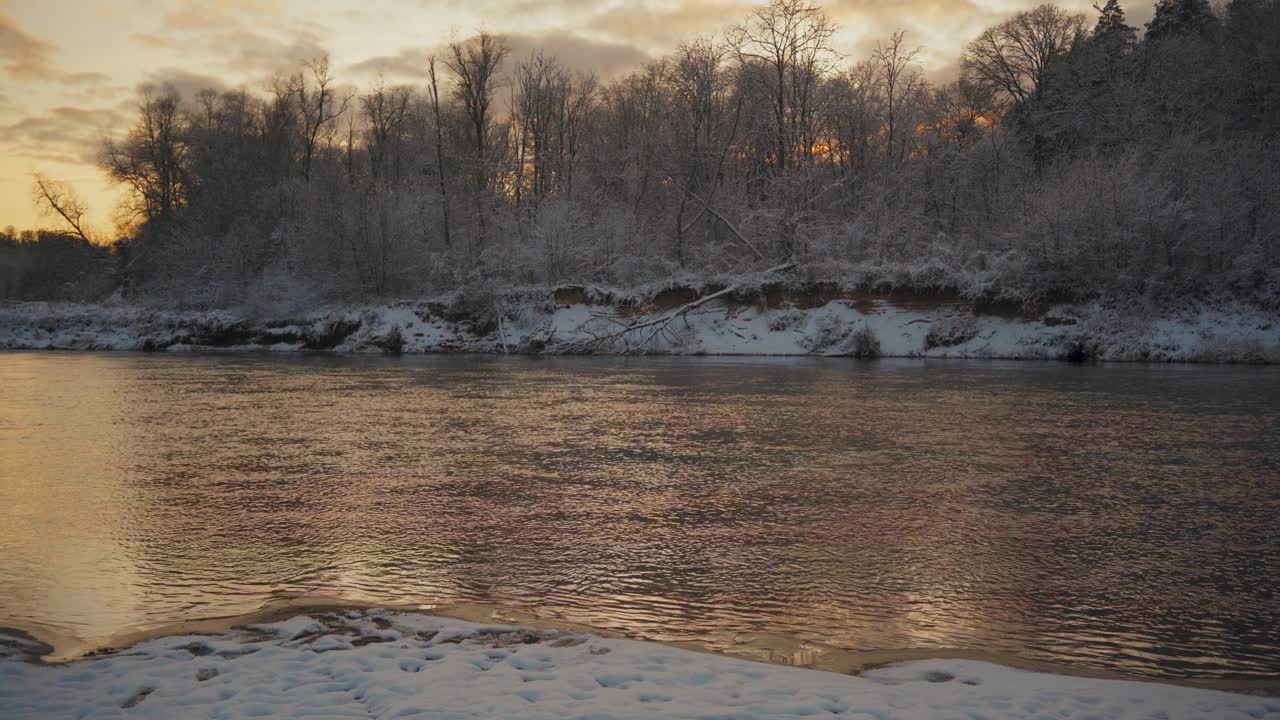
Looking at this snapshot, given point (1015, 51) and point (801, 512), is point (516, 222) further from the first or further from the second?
point (801, 512)

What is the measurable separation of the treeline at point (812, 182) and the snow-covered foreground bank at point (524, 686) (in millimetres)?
29327

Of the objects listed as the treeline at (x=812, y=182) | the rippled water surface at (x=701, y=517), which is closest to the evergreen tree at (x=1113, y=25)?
the treeline at (x=812, y=182)

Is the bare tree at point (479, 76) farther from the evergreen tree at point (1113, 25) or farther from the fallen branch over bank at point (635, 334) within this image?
the evergreen tree at point (1113, 25)

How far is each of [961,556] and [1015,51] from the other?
46.1 meters

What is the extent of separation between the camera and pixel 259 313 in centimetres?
4197

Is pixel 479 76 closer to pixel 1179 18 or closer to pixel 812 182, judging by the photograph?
pixel 812 182

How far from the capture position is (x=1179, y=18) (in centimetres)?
4738

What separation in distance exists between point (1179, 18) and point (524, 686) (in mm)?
57236

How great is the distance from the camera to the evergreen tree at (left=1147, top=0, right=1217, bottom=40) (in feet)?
152

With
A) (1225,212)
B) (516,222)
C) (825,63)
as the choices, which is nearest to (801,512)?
(1225,212)

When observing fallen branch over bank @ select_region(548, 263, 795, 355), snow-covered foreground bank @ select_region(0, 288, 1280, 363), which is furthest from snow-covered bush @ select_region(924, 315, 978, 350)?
fallen branch over bank @ select_region(548, 263, 795, 355)

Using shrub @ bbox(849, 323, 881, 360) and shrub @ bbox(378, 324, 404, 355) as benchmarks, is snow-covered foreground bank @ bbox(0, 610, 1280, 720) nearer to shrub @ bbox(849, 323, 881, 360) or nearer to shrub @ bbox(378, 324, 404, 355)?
shrub @ bbox(849, 323, 881, 360)

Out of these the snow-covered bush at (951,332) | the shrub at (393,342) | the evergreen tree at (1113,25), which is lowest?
the shrub at (393,342)

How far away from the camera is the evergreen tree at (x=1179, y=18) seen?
152ft
